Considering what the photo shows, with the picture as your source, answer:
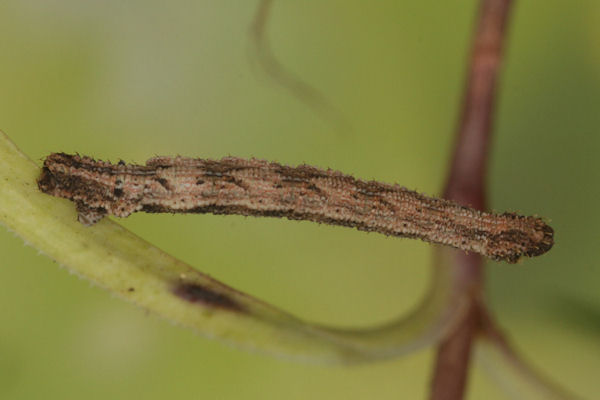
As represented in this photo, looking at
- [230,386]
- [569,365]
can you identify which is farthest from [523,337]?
[230,386]

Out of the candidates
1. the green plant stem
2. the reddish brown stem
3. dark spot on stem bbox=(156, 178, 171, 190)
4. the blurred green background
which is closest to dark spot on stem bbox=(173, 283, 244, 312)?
the green plant stem

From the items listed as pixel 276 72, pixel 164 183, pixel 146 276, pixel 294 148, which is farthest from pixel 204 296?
pixel 276 72

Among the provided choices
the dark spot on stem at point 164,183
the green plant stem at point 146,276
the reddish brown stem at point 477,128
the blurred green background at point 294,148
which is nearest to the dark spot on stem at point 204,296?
the green plant stem at point 146,276

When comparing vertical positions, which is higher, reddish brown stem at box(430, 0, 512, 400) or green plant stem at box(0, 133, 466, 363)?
reddish brown stem at box(430, 0, 512, 400)

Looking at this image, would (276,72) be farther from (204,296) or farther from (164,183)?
(204,296)

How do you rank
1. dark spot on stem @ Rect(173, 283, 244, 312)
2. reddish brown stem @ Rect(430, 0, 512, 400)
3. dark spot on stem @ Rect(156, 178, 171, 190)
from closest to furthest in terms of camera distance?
dark spot on stem @ Rect(173, 283, 244, 312), dark spot on stem @ Rect(156, 178, 171, 190), reddish brown stem @ Rect(430, 0, 512, 400)

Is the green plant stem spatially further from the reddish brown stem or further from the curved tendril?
the curved tendril

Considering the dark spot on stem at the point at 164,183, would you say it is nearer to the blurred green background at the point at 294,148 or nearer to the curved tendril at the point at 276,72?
the blurred green background at the point at 294,148
